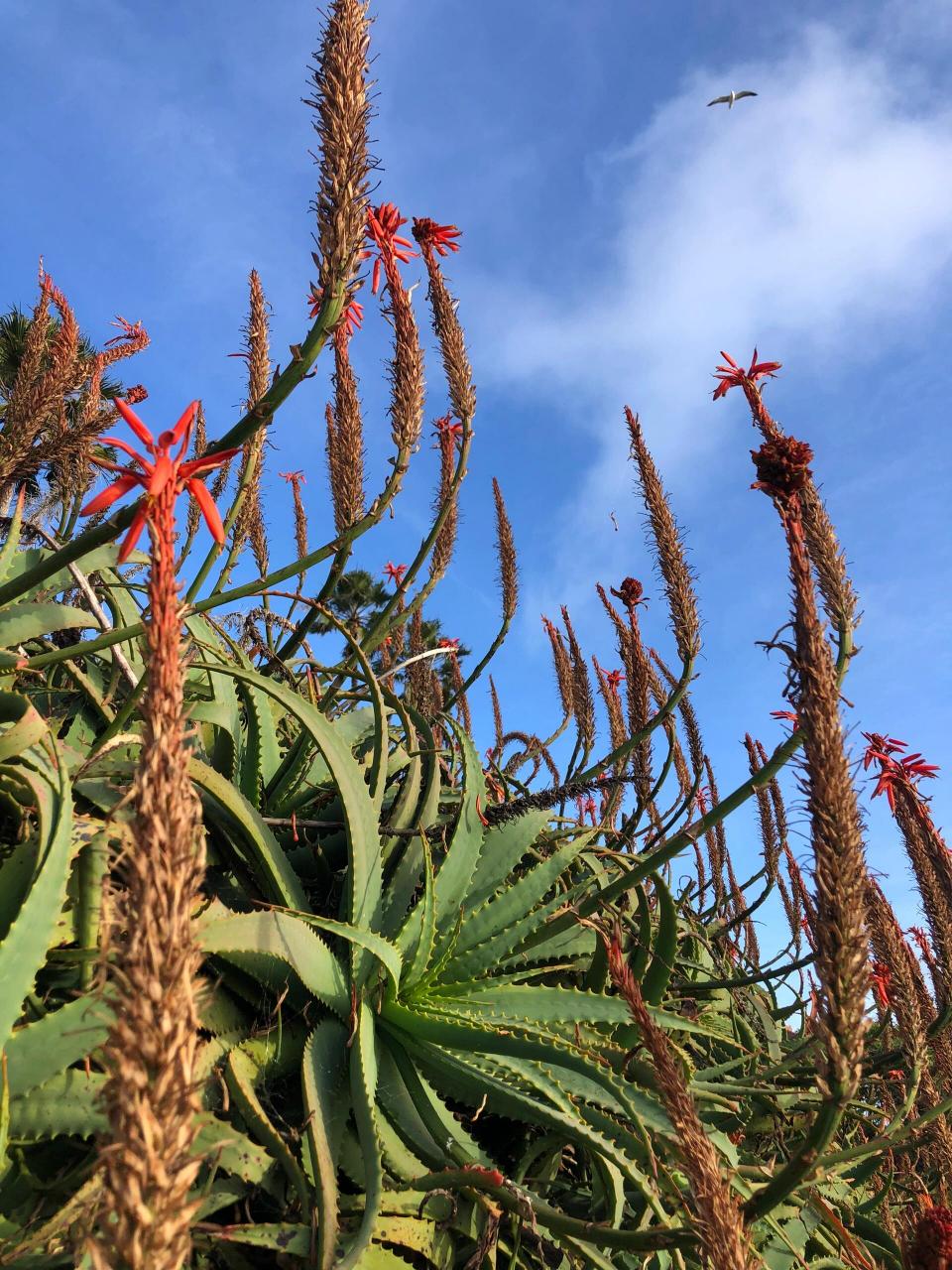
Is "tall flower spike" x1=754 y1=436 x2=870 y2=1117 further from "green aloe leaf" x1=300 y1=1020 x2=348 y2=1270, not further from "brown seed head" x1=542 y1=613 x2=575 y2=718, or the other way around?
"brown seed head" x1=542 y1=613 x2=575 y2=718

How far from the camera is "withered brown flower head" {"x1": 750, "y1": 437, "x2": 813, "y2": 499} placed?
5.57 feet

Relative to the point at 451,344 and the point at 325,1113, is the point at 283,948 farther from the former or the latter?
the point at 451,344

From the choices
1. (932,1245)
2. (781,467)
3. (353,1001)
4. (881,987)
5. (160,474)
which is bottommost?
(932,1245)

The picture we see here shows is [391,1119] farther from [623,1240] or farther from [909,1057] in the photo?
[909,1057]

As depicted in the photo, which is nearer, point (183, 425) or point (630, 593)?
point (183, 425)

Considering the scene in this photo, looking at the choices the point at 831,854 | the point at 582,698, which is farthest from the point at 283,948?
the point at 582,698

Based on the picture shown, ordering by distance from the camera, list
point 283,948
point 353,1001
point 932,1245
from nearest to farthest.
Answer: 1. point 932,1245
2. point 283,948
3. point 353,1001

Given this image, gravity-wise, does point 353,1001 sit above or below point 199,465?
below

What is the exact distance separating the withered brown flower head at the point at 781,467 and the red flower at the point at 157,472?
100cm

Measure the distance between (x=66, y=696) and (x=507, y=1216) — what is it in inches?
75.1

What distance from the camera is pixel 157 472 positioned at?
995 mm

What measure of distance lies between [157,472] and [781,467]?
1201mm

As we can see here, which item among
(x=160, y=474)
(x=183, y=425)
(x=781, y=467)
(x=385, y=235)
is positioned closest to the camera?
(x=160, y=474)

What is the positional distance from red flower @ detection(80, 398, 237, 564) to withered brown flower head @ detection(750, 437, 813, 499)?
3.28 ft
